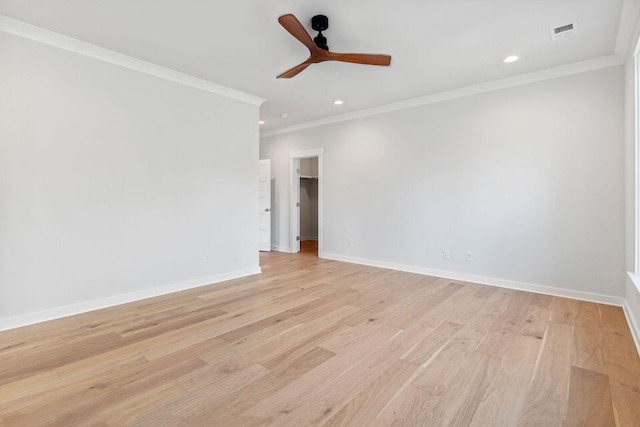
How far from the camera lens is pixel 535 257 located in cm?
363

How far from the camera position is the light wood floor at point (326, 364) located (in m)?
1.57

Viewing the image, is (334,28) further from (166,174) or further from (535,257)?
(535,257)

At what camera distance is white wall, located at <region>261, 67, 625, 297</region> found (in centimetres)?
325

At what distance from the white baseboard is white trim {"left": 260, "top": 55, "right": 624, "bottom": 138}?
314 centimetres

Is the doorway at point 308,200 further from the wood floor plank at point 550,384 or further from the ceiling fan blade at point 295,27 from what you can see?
the wood floor plank at point 550,384

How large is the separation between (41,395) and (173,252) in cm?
201

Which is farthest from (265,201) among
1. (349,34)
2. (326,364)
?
(326,364)

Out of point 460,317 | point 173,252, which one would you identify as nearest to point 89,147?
point 173,252

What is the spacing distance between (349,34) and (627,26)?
2305 millimetres

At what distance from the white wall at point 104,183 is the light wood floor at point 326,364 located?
1.29 ft

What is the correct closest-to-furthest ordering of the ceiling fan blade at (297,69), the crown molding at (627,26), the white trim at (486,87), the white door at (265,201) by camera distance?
the crown molding at (627,26)
the ceiling fan blade at (297,69)
the white trim at (486,87)
the white door at (265,201)

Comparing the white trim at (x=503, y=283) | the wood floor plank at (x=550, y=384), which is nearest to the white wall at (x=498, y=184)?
the white trim at (x=503, y=283)

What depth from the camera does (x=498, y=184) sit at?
386 centimetres

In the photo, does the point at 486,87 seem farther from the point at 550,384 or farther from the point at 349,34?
the point at 550,384
